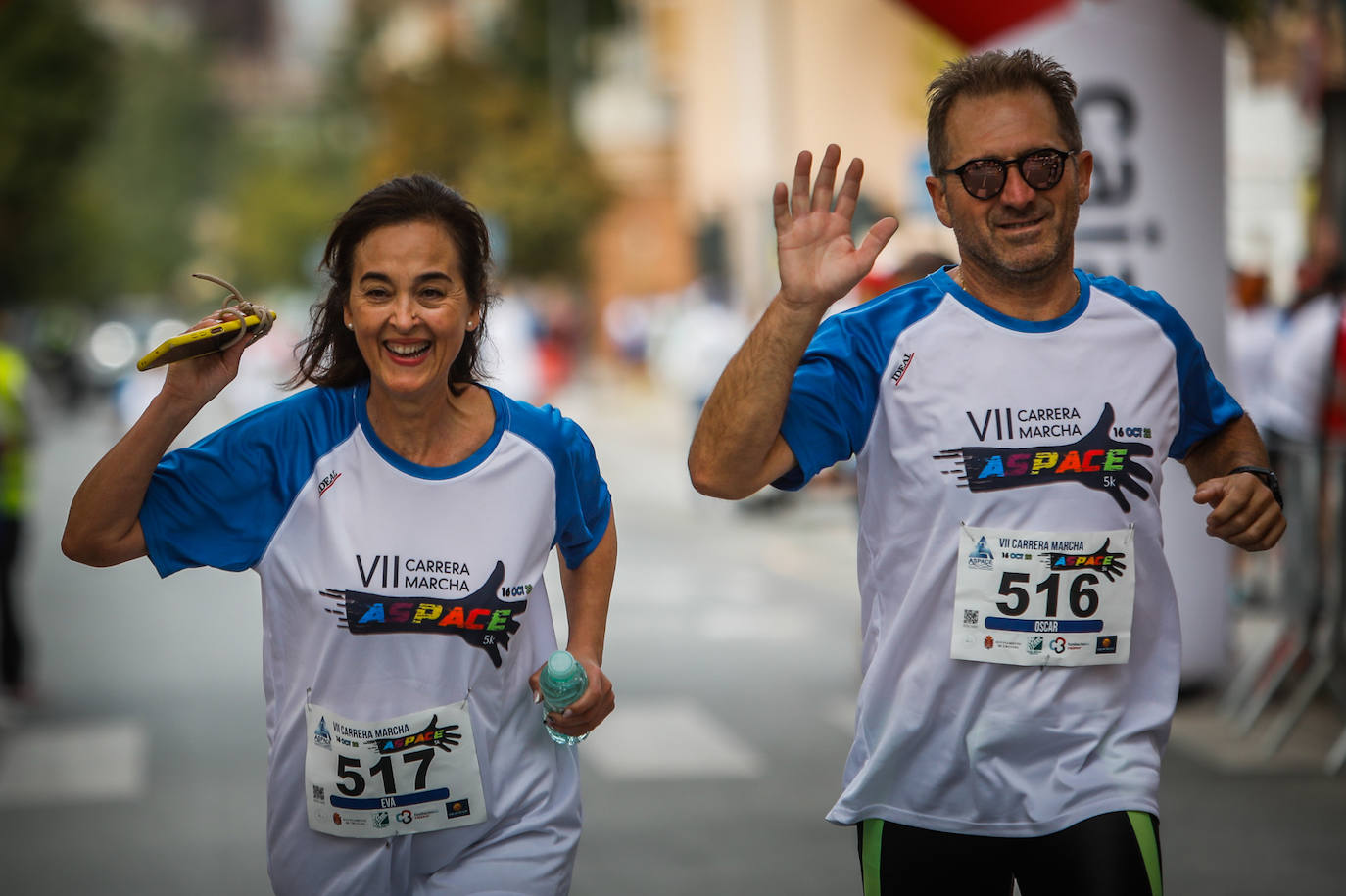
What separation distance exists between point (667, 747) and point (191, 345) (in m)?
5.78

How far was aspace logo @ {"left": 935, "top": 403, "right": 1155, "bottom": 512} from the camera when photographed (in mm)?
3379

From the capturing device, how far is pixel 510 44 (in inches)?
2311

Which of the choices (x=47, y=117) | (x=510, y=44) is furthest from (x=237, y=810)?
(x=510, y=44)

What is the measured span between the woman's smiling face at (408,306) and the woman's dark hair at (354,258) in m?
0.03

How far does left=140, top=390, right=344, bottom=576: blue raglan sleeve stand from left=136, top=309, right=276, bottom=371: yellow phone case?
0.19 metres

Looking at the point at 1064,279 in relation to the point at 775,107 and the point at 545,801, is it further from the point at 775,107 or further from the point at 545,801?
the point at 775,107

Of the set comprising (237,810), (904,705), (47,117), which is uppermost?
(47,117)

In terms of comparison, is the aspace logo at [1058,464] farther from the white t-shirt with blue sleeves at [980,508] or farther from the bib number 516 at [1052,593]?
the bib number 516 at [1052,593]

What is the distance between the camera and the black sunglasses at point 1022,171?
3393mm

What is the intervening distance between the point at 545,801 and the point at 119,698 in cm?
717

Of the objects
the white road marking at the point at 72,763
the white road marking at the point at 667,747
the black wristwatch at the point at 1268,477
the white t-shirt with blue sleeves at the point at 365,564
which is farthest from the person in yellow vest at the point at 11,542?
the black wristwatch at the point at 1268,477

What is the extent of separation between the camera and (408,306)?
3369 millimetres

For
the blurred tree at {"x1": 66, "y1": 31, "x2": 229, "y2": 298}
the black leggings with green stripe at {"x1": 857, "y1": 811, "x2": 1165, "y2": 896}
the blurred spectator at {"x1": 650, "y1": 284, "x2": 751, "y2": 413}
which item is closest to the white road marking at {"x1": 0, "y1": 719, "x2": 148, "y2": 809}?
the black leggings with green stripe at {"x1": 857, "y1": 811, "x2": 1165, "y2": 896}

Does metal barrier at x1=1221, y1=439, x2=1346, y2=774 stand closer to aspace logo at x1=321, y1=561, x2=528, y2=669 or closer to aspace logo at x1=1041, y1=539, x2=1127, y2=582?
aspace logo at x1=1041, y1=539, x2=1127, y2=582
